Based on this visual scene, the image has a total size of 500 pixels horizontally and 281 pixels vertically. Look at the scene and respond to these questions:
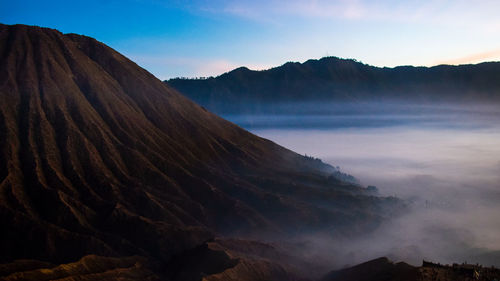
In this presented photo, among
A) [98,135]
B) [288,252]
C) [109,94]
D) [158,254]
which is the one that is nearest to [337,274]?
[288,252]

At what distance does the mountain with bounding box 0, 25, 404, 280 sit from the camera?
8062 centimetres

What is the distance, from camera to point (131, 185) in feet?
357

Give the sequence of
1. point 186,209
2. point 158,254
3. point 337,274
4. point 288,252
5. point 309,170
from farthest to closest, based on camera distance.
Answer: point 309,170
point 186,209
point 288,252
point 158,254
point 337,274

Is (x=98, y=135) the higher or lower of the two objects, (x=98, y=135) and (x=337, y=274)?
the higher

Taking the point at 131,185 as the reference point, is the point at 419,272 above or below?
below

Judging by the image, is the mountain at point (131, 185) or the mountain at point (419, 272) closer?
the mountain at point (419, 272)

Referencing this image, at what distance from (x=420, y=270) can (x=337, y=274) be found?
21.4 metres

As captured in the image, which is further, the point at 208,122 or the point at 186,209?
the point at 208,122

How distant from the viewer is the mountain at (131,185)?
8062 cm

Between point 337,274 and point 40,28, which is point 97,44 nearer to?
point 40,28

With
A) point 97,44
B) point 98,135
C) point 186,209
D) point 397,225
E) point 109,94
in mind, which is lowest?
point 397,225

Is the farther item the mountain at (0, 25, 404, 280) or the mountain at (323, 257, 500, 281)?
the mountain at (0, 25, 404, 280)

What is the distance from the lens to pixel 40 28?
480 ft

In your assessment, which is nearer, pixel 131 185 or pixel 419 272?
pixel 419 272
